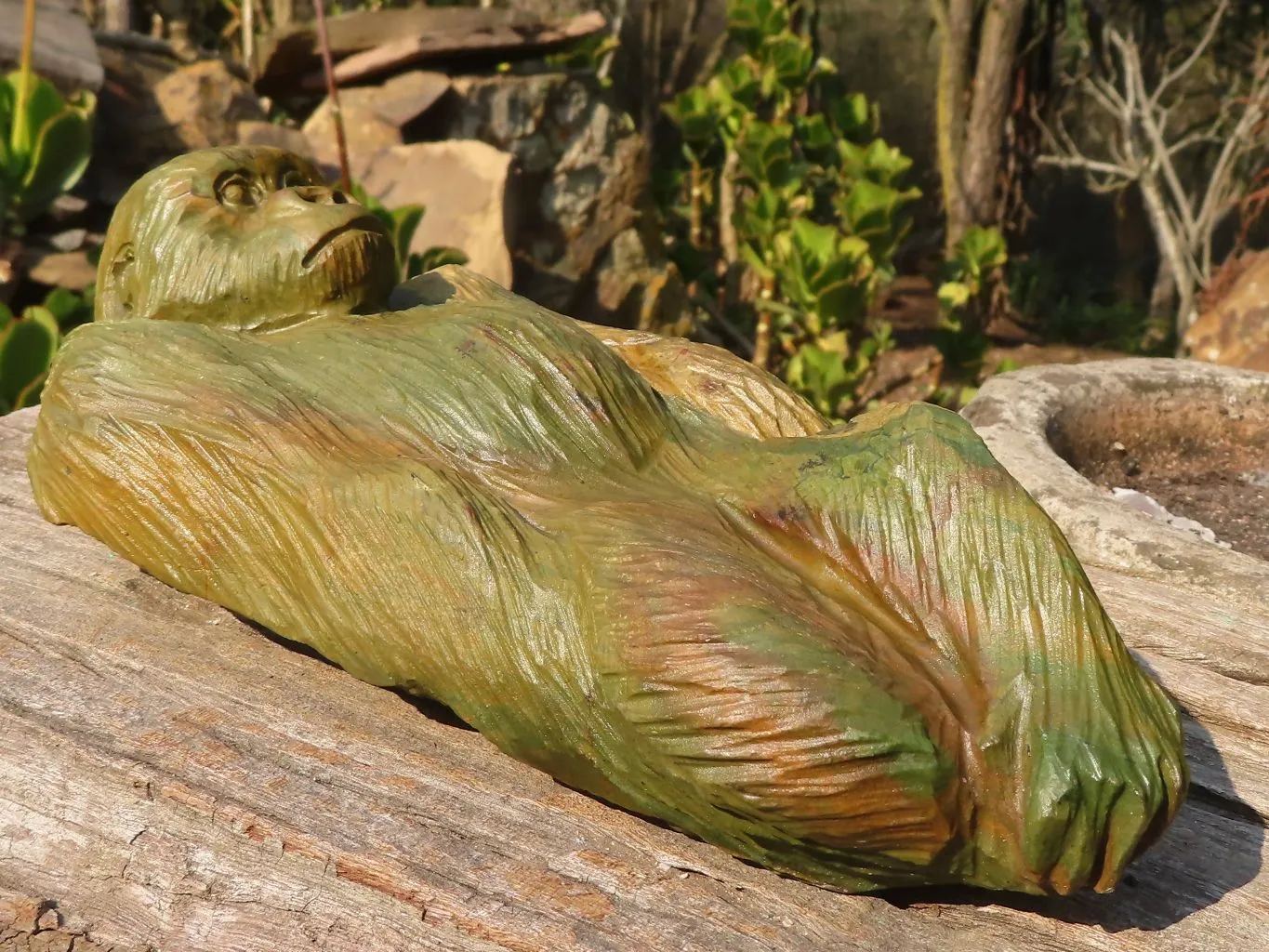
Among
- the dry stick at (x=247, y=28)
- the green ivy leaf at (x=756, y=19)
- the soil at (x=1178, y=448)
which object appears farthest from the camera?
the dry stick at (x=247, y=28)

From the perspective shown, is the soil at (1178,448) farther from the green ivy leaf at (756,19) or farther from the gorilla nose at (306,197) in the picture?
the green ivy leaf at (756,19)

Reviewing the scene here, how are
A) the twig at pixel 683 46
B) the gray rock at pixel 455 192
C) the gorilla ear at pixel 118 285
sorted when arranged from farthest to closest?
1. the twig at pixel 683 46
2. the gray rock at pixel 455 192
3. the gorilla ear at pixel 118 285

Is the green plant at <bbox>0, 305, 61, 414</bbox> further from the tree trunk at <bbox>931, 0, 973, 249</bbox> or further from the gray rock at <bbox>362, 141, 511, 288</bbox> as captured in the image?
the tree trunk at <bbox>931, 0, 973, 249</bbox>

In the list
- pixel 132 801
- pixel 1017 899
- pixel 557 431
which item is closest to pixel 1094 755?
pixel 1017 899

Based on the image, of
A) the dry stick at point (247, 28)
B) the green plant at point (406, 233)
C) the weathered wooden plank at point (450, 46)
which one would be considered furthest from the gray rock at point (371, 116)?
the dry stick at point (247, 28)

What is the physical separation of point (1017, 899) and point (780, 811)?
355mm

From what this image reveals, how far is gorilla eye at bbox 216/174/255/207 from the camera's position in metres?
1.84

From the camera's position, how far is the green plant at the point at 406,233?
350cm

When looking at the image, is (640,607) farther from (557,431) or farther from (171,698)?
(171,698)

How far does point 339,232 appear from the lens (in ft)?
5.89

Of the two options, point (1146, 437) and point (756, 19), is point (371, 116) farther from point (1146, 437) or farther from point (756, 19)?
point (1146, 437)

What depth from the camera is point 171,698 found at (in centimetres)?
158

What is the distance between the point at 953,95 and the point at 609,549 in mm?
4448

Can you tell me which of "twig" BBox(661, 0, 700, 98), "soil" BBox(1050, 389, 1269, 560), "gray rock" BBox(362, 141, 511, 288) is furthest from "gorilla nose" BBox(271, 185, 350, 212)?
"twig" BBox(661, 0, 700, 98)
